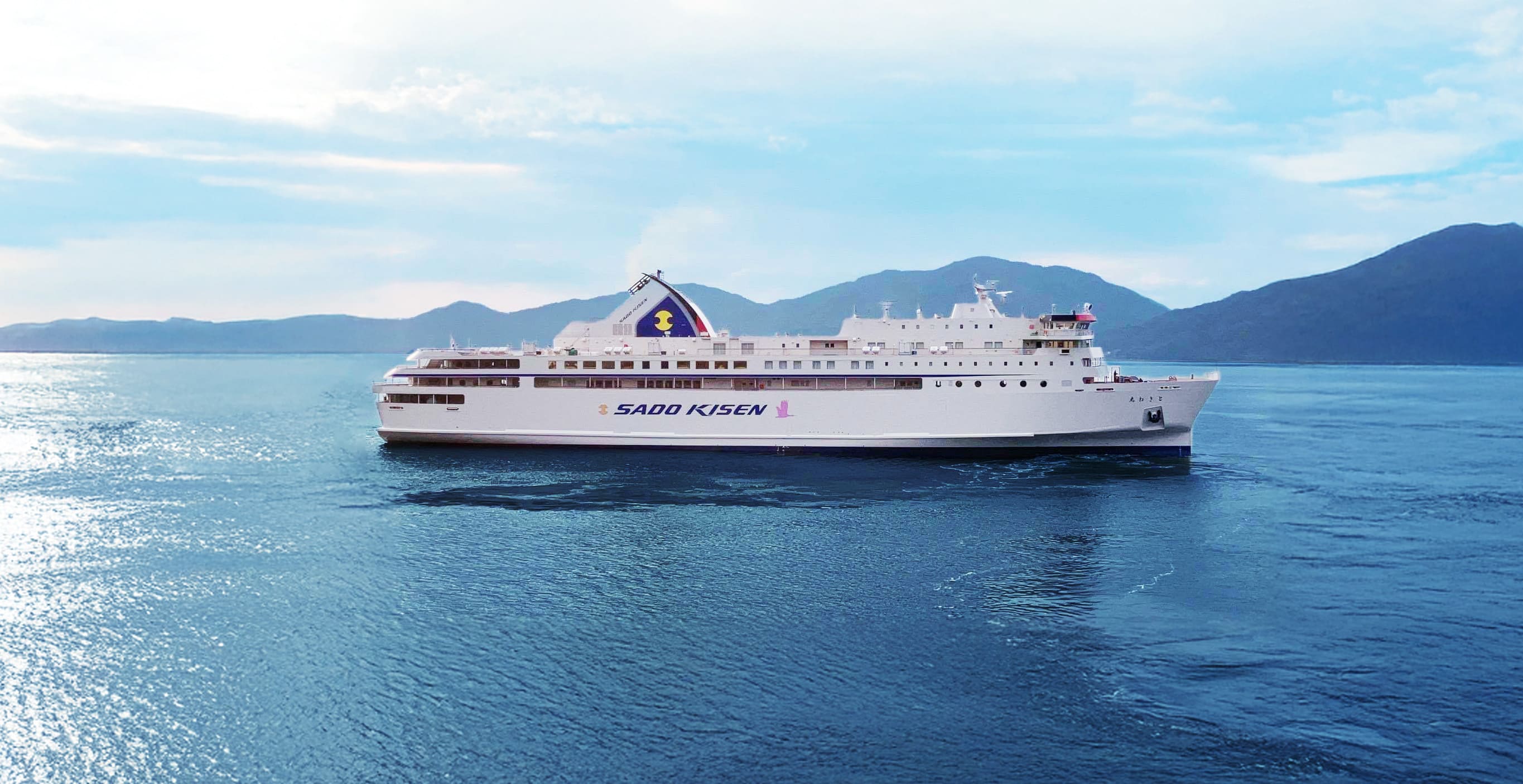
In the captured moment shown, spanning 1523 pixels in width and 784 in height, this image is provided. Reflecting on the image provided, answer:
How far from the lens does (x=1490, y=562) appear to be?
23.2 meters

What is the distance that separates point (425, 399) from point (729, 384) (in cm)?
1484

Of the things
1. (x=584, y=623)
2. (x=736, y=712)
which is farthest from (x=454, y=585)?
(x=736, y=712)

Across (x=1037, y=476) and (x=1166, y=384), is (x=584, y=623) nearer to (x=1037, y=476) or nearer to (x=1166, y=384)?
(x=1037, y=476)

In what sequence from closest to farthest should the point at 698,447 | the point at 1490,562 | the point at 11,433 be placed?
the point at 1490,562
the point at 698,447
the point at 11,433

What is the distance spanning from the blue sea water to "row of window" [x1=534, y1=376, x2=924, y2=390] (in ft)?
15.0

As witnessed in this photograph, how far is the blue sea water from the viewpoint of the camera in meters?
13.7

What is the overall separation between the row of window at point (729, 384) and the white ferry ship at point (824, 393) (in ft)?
0.19

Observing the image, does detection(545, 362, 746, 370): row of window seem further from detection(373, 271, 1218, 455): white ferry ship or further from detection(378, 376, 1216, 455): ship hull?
detection(378, 376, 1216, 455): ship hull

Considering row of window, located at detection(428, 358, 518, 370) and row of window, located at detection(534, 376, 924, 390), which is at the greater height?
row of window, located at detection(428, 358, 518, 370)

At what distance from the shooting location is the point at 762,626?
736 inches

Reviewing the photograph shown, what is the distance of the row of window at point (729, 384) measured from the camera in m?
40.3

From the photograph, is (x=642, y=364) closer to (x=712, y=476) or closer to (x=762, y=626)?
(x=712, y=476)

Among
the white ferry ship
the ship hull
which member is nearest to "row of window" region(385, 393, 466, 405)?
the white ferry ship

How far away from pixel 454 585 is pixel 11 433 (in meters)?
51.4
